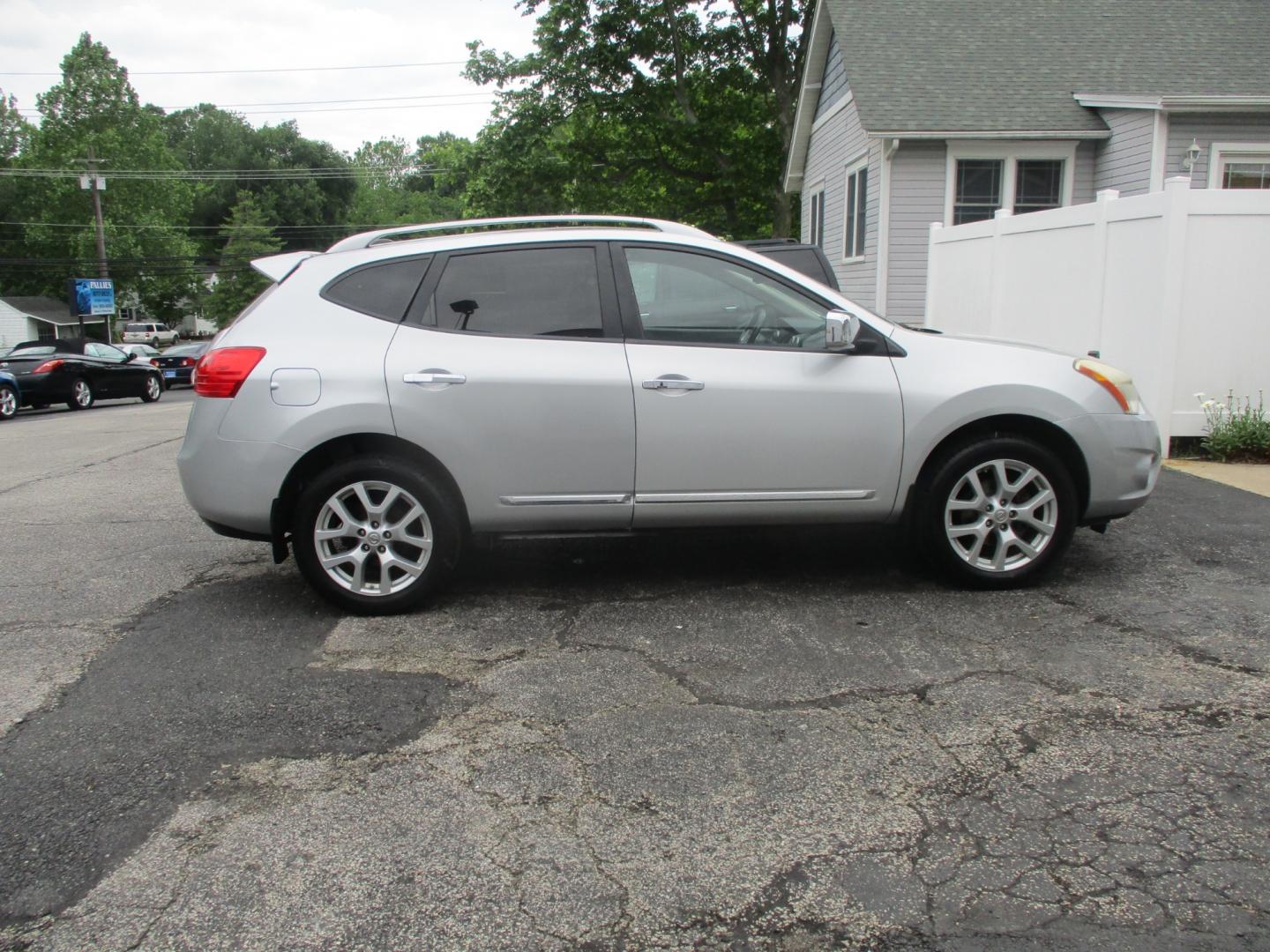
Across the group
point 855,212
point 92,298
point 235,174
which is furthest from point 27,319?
point 855,212

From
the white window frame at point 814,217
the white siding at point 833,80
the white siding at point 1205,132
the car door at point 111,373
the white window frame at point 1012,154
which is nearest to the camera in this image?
the white siding at point 1205,132

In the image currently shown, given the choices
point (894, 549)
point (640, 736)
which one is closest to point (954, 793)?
point (640, 736)

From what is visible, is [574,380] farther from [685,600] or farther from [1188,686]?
[1188,686]

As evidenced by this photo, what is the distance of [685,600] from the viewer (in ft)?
17.2

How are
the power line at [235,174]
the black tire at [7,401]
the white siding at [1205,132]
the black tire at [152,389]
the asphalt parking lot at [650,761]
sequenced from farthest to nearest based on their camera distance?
the power line at [235,174]
the black tire at [152,389]
the black tire at [7,401]
the white siding at [1205,132]
the asphalt parking lot at [650,761]

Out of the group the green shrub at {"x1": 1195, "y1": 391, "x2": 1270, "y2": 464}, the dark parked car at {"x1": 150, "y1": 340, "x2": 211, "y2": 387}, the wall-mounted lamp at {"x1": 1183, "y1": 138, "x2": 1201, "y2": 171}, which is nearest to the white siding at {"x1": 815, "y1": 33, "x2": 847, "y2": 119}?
the wall-mounted lamp at {"x1": 1183, "y1": 138, "x2": 1201, "y2": 171}

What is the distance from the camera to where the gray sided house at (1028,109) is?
15227 millimetres

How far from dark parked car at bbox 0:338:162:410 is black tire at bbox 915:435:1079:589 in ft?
69.8

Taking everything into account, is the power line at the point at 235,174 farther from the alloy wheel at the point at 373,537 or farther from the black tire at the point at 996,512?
the black tire at the point at 996,512

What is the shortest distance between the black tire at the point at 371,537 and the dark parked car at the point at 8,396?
18914 millimetres

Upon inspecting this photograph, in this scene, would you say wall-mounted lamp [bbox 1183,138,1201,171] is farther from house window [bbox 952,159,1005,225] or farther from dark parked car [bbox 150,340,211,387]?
dark parked car [bbox 150,340,211,387]

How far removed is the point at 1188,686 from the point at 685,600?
2185mm

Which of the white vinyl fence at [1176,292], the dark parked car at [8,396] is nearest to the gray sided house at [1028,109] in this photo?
the white vinyl fence at [1176,292]

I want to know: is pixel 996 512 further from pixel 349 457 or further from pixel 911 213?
pixel 911 213
